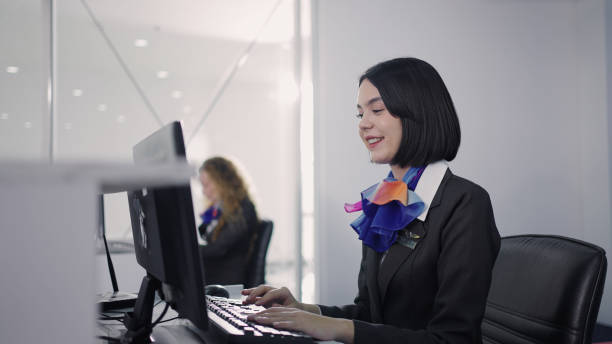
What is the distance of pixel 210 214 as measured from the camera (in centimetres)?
367

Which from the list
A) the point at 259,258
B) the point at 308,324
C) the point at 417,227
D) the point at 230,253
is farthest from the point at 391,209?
the point at 230,253

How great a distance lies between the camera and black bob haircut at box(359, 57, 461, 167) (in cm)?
124

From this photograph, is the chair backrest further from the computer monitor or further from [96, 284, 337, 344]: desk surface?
the computer monitor

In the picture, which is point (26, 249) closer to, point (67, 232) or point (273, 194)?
point (67, 232)

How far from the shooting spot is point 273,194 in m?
4.07

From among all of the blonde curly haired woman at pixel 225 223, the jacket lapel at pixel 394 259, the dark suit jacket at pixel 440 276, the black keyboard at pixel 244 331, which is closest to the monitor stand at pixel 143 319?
the black keyboard at pixel 244 331

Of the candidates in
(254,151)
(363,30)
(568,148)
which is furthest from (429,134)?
(568,148)

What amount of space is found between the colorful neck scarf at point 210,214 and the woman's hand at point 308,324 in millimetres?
2648

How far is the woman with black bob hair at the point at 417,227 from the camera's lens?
103cm

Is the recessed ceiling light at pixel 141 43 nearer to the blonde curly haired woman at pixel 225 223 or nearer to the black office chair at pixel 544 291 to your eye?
the blonde curly haired woman at pixel 225 223

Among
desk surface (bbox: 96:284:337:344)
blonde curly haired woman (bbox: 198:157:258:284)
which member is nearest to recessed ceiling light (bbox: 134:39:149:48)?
blonde curly haired woman (bbox: 198:157:258:284)

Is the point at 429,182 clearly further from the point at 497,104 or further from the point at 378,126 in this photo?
the point at 497,104

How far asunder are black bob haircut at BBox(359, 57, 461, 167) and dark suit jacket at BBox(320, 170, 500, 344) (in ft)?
0.27

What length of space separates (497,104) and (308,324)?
3.27 m
